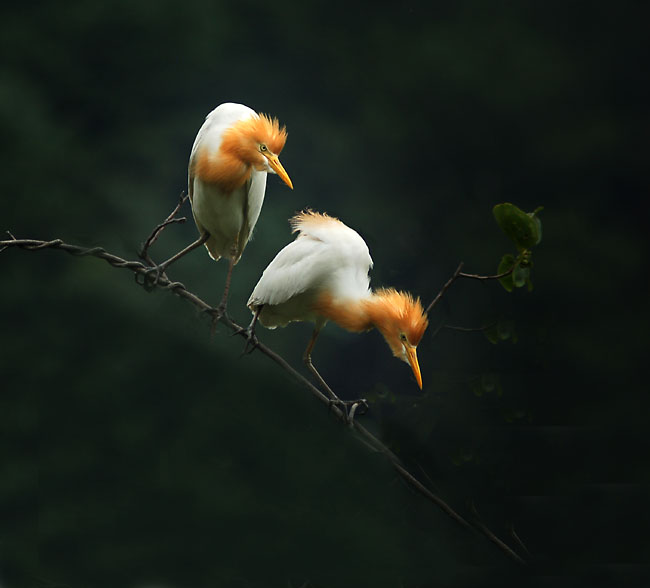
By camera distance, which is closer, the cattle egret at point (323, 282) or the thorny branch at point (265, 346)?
the thorny branch at point (265, 346)

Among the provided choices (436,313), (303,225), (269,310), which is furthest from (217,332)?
(436,313)

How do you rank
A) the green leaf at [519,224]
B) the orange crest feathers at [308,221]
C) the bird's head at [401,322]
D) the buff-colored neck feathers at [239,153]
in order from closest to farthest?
the green leaf at [519,224] → the bird's head at [401,322] → the buff-colored neck feathers at [239,153] → the orange crest feathers at [308,221]

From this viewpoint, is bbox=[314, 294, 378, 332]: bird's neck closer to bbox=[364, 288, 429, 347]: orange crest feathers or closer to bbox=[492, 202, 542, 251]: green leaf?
bbox=[364, 288, 429, 347]: orange crest feathers

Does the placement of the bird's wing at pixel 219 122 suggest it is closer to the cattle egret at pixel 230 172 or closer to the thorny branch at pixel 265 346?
the cattle egret at pixel 230 172

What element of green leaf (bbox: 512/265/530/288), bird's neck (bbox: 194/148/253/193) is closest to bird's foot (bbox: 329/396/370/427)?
green leaf (bbox: 512/265/530/288)

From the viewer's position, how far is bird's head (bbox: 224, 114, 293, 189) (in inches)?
48.9

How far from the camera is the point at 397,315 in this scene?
3.81ft

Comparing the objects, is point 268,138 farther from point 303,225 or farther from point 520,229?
point 520,229

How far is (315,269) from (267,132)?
247 mm

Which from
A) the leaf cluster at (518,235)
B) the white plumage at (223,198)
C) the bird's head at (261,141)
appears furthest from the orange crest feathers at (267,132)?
the leaf cluster at (518,235)

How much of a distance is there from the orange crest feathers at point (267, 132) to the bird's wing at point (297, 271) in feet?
0.59

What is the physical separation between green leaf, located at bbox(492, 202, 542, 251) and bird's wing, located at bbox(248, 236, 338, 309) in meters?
0.36

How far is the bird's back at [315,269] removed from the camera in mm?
1295

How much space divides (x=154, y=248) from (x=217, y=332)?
1.48 m
